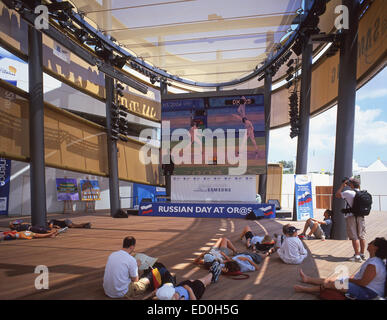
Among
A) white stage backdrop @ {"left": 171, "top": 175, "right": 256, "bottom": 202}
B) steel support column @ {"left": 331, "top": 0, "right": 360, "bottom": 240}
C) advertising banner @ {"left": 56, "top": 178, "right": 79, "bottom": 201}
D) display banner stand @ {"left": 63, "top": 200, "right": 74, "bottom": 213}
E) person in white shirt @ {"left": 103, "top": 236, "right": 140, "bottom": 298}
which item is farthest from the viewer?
display banner stand @ {"left": 63, "top": 200, "right": 74, "bottom": 213}

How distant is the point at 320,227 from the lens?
8641mm

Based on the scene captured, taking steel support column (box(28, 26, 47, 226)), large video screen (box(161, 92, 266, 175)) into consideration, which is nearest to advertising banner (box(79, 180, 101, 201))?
large video screen (box(161, 92, 266, 175))

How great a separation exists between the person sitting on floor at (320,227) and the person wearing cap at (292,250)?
303cm

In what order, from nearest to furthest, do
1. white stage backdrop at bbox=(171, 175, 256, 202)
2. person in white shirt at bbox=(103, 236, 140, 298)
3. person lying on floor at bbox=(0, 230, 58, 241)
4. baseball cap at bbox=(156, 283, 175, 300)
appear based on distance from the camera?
baseball cap at bbox=(156, 283, 175, 300) < person in white shirt at bbox=(103, 236, 140, 298) < person lying on floor at bbox=(0, 230, 58, 241) < white stage backdrop at bbox=(171, 175, 256, 202)

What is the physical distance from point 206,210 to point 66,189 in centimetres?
899

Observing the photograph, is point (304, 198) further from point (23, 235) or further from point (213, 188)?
point (23, 235)

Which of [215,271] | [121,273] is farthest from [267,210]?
[121,273]

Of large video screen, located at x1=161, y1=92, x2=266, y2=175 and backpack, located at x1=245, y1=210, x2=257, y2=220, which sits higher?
large video screen, located at x1=161, y1=92, x2=266, y2=175

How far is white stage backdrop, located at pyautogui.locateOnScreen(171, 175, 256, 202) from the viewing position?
51.3 ft

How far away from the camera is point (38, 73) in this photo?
10094 mm

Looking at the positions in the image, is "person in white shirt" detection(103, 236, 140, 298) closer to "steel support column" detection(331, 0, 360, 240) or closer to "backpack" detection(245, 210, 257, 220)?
"steel support column" detection(331, 0, 360, 240)

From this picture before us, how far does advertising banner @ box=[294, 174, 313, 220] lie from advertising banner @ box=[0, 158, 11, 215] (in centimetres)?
1470

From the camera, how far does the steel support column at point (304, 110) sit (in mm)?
13367
